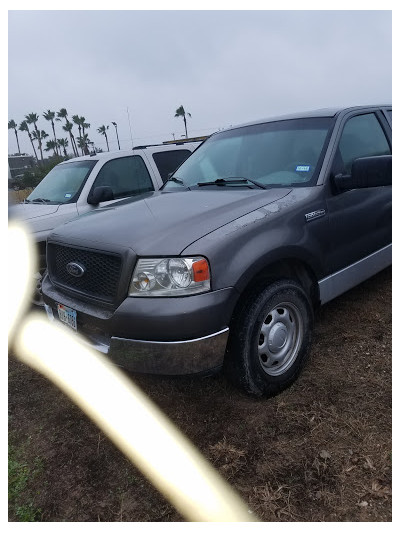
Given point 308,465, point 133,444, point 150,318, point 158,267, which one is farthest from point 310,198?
point 133,444

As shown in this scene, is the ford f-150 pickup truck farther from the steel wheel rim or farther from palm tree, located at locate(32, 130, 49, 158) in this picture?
palm tree, located at locate(32, 130, 49, 158)

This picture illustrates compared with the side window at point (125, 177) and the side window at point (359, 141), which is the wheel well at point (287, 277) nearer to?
the side window at point (359, 141)

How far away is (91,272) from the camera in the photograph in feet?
8.27

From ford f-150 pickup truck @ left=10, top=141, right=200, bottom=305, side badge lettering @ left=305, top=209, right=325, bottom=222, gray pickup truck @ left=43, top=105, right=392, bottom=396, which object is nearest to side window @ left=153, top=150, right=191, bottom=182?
ford f-150 pickup truck @ left=10, top=141, right=200, bottom=305

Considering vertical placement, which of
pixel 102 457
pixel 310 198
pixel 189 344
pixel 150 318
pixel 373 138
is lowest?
pixel 102 457

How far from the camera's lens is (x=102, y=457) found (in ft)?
7.69

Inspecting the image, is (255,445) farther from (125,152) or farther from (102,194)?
(125,152)

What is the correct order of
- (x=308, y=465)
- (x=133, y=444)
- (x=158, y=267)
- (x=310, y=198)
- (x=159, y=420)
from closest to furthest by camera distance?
(x=308, y=465), (x=158, y=267), (x=133, y=444), (x=159, y=420), (x=310, y=198)

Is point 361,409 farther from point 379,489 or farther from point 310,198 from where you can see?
point 310,198

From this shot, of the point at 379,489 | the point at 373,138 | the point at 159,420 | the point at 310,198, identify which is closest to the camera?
the point at 379,489

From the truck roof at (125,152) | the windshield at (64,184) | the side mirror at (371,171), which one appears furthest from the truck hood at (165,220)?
the truck roof at (125,152)

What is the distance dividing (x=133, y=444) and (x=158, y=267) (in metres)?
1.12

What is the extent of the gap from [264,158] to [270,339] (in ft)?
5.15

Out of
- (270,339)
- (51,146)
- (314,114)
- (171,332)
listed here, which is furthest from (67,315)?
(51,146)
